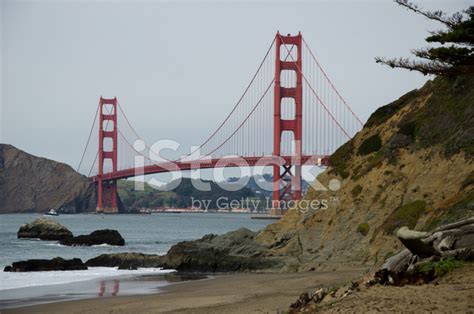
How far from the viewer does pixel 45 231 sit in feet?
186

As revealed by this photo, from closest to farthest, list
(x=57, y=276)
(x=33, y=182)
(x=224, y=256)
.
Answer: (x=57, y=276) < (x=224, y=256) < (x=33, y=182)

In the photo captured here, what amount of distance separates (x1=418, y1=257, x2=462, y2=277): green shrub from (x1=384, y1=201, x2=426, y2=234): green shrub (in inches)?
413

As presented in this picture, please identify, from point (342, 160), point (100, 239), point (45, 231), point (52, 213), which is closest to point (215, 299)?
point (342, 160)

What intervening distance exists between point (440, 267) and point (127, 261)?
19994 millimetres

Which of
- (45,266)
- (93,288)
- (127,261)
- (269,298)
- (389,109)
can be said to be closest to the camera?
(269,298)

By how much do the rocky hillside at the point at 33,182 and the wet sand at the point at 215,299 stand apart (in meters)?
118

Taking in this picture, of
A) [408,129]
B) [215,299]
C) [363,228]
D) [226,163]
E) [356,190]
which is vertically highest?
[226,163]

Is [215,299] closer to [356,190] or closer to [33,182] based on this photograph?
[356,190]

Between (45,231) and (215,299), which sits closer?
(215,299)

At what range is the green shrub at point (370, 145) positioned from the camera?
93.0 feet

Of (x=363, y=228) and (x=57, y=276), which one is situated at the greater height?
(x=363, y=228)

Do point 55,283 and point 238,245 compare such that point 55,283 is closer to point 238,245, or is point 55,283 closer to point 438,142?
point 238,245

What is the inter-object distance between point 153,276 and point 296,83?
4692 cm

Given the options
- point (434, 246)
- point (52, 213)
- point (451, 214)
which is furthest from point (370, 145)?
point (52, 213)
